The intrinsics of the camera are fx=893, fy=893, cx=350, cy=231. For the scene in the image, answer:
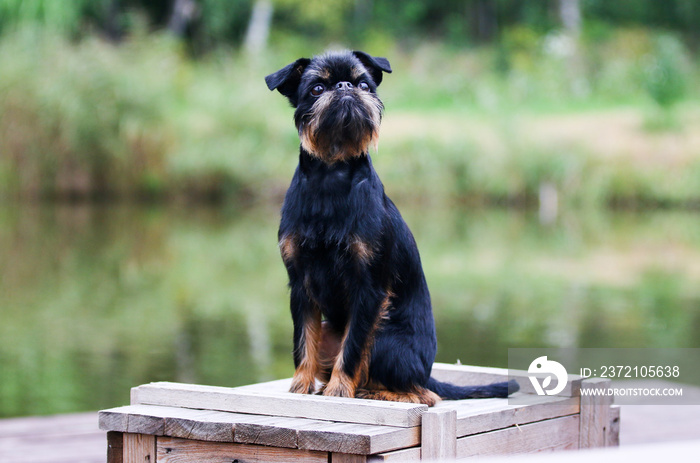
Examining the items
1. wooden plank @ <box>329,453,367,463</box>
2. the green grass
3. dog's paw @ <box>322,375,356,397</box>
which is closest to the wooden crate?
wooden plank @ <box>329,453,367,463</box>

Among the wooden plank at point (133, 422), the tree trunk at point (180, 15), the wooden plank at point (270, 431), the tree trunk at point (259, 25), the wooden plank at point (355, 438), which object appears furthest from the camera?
the tree trunk at point (180, 15)

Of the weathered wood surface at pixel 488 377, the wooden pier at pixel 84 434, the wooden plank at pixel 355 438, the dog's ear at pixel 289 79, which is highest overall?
the dog's ear at pixel 289 79

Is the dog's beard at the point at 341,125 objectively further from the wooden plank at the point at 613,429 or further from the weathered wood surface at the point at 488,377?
the wooden plank at the point at 613,429

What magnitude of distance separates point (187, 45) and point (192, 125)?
10.5 metres

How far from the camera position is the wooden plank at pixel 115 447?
2.66m

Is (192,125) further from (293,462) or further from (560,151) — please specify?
(293,462)

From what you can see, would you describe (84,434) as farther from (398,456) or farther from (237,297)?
(237,297)

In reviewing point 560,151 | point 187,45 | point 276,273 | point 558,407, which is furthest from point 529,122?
point 558,407

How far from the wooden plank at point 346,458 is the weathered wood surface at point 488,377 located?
3.47 feet

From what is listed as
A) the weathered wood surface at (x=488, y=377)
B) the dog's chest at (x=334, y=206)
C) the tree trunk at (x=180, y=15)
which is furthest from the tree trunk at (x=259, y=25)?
the dog's chest at (x=334, y=206)

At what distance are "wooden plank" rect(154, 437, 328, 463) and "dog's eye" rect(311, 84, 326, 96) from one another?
1.06 m

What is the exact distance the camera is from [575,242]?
43.5 ft

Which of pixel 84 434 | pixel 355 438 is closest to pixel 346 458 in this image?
pixel 355 438

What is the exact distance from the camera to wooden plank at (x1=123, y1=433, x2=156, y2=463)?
262 cm
